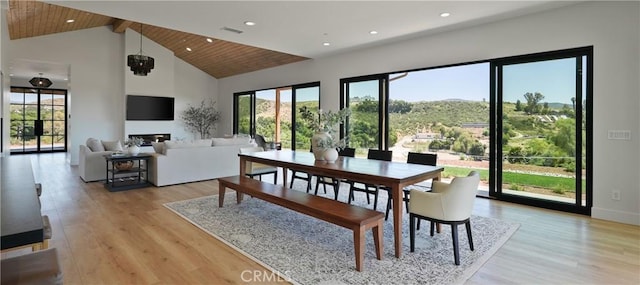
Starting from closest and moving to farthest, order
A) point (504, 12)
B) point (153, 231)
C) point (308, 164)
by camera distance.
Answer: point (153, 231) < point (308, 164) < point (504, 12)

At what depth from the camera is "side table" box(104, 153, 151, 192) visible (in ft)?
18.2

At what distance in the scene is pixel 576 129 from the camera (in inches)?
167

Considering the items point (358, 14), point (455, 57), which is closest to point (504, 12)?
point (455, 57)

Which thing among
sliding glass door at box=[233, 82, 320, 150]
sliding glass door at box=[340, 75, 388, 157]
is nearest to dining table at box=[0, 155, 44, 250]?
sliding glass door at box=[340, 75, 388, 157]

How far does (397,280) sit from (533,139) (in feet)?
11.5

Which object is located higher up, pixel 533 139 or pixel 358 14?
pixel 358 14

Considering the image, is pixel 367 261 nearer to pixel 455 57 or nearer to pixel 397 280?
pixel 397 280

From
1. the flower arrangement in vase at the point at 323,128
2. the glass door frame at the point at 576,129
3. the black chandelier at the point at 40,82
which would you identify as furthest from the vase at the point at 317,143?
the black chandelier at the point at 40,82

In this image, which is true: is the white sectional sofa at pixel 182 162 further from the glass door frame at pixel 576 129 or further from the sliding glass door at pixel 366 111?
the glass door frame at pixel 576 129

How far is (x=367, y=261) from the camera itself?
275 centimetres

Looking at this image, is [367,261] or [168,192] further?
[168,192]

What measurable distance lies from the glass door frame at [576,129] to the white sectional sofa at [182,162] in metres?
4.80

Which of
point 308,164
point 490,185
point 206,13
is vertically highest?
point 206,13

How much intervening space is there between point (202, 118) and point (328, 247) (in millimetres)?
9103
